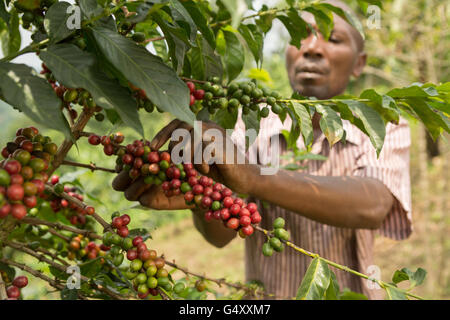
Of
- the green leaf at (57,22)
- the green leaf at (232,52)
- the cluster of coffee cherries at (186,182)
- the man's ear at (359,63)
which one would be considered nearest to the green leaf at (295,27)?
the green leaf at (232,52)

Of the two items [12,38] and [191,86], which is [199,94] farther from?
[12,38]

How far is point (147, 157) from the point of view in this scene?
70 centimetres

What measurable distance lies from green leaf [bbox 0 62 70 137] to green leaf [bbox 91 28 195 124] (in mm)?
88

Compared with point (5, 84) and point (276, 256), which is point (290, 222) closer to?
point (276, 256)

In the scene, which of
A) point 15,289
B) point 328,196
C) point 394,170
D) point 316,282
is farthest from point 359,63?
point 15,289

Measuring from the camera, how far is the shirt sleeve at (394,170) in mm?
1277

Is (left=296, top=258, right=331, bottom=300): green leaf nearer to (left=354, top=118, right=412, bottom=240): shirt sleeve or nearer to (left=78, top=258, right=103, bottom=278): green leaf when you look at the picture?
(left=78, top=258, right=103, bottom=278): green leaf

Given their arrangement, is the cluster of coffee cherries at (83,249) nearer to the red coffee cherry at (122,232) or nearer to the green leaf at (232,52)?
the red coffee cherry at (122,232)

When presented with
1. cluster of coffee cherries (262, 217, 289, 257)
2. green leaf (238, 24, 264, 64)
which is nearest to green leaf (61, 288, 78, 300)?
cluster of coffee cherries (262, 217, 289, 257)

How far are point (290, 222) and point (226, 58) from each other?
72 centimetres

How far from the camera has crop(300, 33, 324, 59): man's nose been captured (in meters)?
1.40

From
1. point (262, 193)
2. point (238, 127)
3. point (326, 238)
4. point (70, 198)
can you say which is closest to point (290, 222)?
point (326, 238)


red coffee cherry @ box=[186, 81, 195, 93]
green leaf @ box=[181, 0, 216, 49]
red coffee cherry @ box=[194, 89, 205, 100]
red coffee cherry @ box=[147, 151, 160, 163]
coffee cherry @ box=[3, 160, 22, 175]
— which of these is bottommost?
coffee cherry @ box=[3, 160, 22, 175]
